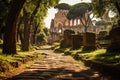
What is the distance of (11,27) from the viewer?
47.6ft

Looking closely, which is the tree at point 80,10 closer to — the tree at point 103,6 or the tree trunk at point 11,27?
the tree at point 103,6

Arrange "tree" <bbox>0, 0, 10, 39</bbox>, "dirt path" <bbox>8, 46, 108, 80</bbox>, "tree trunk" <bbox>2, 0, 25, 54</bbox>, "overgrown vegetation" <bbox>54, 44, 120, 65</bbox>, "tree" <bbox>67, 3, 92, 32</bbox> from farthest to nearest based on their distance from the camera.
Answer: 1. "tree" <bbox>67, 3, 92, 32</bbox>
2. "tree" <bbox>0, 0, 10, 39</bbox>
3. "tree trunk" <bbox>2, 0, 25, 54</bbox>
4. "overgrown vegetation" <bbox>54, 44, 120, 65</bbox>
5. "dirt path" <bbox>8, 46, 108, 80</bbox>

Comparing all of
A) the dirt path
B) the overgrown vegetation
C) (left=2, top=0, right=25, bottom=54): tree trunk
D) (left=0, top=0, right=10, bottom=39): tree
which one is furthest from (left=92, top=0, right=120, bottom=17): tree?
the dirt path

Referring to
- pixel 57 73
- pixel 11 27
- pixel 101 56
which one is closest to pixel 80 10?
pixel 101 56

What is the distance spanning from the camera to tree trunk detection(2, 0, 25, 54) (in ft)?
46.4

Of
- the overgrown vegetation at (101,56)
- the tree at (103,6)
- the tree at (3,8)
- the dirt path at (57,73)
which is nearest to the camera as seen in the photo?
→ the dirt path at (57,73)

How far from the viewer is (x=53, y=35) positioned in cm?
9219

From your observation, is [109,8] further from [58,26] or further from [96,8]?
[58,26]

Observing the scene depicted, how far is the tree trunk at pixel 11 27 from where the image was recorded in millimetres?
14134

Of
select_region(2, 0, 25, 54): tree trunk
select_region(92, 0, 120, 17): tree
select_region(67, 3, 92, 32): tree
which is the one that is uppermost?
select_region(67, 3, 92, 32): tree

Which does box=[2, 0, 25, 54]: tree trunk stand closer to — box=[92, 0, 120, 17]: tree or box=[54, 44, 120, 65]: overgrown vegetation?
box=[54, 44, 120, 65]: overgrown vegetation

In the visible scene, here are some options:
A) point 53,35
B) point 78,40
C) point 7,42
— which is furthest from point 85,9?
point 7,42

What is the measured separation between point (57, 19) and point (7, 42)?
307 ft

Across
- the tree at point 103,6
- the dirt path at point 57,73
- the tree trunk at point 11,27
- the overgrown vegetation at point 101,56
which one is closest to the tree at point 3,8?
the tree at point 103,6
